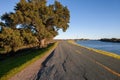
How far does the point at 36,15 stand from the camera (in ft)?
153

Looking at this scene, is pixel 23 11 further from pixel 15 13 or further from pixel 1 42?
pixel 1 42

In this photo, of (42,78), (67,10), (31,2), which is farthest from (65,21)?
(42,78)

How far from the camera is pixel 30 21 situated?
45875mm

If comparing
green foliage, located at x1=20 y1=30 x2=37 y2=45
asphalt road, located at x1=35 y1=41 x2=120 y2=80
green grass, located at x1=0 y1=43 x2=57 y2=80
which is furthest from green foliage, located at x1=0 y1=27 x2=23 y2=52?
asphalt road, located at x1=35 y1=41 x2=120 y2=80

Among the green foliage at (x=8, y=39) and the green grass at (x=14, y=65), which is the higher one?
the green foliage at (x=8, y=39)

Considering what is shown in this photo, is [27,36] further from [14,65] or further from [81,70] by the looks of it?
[81,70]

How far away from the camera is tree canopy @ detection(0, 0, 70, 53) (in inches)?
1696

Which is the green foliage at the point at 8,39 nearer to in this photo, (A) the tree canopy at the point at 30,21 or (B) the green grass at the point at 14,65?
(A) the tree canopy at the point at 30,21

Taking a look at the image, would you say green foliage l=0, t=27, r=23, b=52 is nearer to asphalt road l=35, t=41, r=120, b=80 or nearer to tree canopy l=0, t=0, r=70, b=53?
tree canopy l=0, t=0, r=70, b=53

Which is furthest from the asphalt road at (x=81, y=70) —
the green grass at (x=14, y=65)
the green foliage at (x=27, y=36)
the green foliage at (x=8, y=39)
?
the green foliage at (x=27, y=36)

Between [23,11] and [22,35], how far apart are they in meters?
6.37

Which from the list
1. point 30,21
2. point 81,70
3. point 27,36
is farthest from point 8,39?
point 81,70

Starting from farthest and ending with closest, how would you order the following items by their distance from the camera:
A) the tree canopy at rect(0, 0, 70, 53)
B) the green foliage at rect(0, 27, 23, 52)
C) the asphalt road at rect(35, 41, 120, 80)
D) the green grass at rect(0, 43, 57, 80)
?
the tree canopy at rect(0, 0, 70, 53) < the green foliage at rect(0, 27, 23, 52) < the green grass at rect(0, 43, 57, 80) < the asphalt road at rect(35, 41, 120, 80)

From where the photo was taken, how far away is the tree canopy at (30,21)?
141ft
